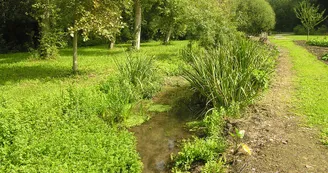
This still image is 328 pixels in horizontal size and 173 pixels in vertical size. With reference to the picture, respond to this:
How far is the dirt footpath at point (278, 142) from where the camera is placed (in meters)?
4.77

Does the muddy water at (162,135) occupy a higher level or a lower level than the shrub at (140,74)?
lower

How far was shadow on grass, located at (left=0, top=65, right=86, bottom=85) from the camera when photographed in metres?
9.94

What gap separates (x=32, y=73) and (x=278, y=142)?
860cm

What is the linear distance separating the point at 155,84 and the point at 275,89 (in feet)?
11.7

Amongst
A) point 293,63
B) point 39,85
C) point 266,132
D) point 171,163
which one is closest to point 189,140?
point 171,163

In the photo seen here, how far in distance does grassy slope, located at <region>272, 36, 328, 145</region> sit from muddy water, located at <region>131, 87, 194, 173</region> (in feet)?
8.70

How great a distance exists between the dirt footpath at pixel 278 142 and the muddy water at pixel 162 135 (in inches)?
49.3

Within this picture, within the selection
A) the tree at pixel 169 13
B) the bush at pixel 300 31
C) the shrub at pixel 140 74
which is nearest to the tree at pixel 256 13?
the bush at pixel 300 31

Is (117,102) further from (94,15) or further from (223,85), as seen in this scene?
(94,15)

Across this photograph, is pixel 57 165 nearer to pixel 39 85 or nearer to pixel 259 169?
pixel 259 169

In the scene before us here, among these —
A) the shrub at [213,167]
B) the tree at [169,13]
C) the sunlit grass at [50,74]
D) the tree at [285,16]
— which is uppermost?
the tree at [285,16]

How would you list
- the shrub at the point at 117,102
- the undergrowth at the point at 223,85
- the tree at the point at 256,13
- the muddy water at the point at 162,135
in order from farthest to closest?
the tree at the point at 256,13
the shrub at the point at 117,102
the undergrowth at the point at 223,85
the muddy water at the point at 162,135

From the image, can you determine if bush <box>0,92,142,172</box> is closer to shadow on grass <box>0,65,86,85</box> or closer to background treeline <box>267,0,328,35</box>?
shadow on grass <box>0,65,86,85</box>

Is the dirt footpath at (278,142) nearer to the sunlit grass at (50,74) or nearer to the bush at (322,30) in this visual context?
the sunlit grass at (50,74)
